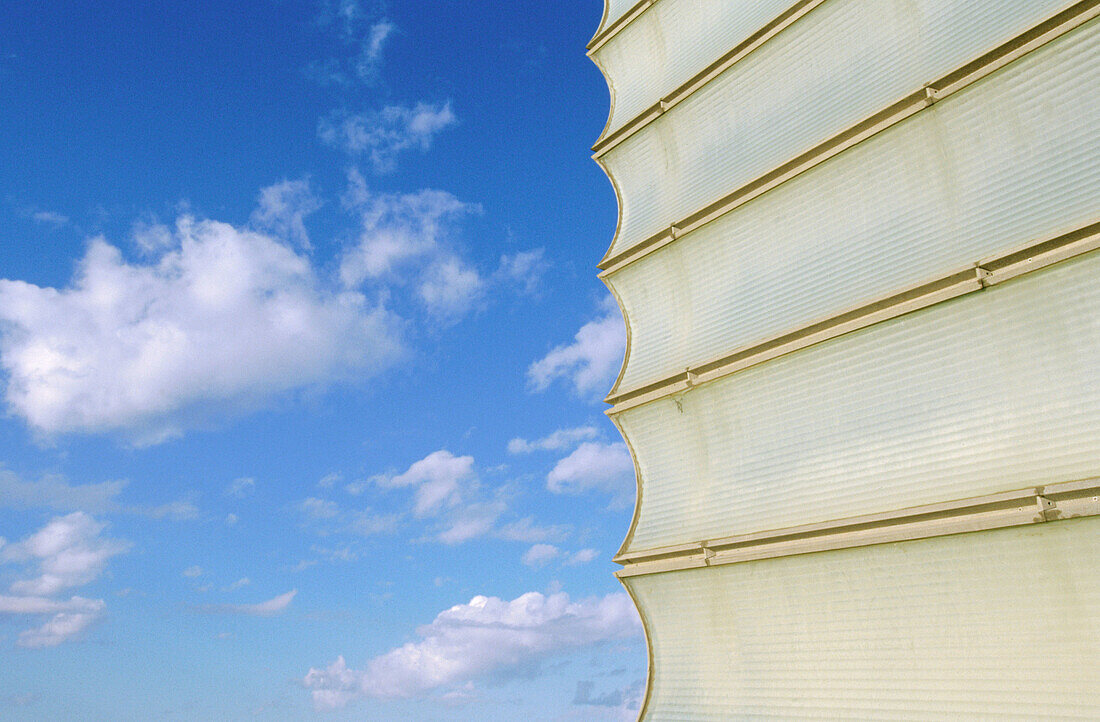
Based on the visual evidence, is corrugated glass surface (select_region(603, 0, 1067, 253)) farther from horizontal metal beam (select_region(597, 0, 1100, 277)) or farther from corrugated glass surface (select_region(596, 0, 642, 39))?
corrugated glass surface (select_region(596, 0, 642, 39))

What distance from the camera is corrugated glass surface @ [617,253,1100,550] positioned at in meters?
8.67

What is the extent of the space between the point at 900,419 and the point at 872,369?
0.80m

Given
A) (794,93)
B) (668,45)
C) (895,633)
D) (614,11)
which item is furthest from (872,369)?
(614,11)

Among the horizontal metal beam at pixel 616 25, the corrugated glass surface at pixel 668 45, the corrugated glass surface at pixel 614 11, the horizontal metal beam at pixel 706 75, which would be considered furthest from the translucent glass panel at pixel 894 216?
the corrugated glass surface at pixel 614 11

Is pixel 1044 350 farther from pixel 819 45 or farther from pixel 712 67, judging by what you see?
pixel 712 67

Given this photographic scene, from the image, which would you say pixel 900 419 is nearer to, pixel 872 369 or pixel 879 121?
pixel 872 369

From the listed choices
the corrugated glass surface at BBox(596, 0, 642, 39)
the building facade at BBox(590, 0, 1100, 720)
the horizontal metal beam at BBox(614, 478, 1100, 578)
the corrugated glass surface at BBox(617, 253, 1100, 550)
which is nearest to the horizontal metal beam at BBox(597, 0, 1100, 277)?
the building facade at BBox(590, 0, 1100, 720)

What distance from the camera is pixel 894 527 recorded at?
9484mm

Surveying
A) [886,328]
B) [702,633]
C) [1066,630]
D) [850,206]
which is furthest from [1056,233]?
[702,633]

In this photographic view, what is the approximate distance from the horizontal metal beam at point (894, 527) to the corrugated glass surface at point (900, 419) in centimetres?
17

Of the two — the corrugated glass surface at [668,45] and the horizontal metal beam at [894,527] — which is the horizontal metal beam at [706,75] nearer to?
the corrugated glass surface at [668,45]

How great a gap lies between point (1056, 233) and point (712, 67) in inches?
258

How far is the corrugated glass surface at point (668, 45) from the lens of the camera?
46.2 feet

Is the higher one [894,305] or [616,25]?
[616,25]
